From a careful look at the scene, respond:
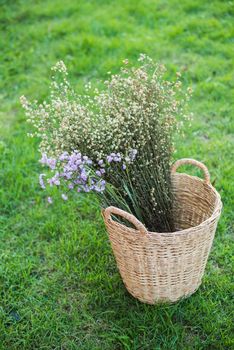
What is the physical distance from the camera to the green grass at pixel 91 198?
8.11 feet

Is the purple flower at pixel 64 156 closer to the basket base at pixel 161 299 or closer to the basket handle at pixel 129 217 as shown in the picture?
the basket handle at pixel 129 217

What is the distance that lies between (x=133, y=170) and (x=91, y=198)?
985mm

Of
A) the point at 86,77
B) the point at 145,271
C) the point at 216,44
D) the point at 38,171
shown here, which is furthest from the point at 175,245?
the point at 216,44

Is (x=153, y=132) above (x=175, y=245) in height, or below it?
above

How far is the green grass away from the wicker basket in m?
0.12

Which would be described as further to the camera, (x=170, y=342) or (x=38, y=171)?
(x=38, y=171)

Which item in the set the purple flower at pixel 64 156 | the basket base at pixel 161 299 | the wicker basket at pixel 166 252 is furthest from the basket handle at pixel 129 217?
the basket base at pixel 161 299

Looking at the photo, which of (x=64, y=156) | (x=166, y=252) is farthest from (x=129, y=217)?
(x=64, y=156)

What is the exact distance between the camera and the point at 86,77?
469cm

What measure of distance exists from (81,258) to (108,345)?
0.64 m

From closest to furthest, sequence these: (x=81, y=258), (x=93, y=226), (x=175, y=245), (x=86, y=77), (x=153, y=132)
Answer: (x=175, y=245), (x=153, y=132), (x=81, y=258), (x=93, y=226), (x=86, y=77)

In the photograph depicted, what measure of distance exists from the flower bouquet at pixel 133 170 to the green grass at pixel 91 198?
183 mm

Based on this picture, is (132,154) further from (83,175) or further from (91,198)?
(91,198)

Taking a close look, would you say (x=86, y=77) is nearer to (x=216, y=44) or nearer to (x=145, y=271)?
(x=216, y=44)
